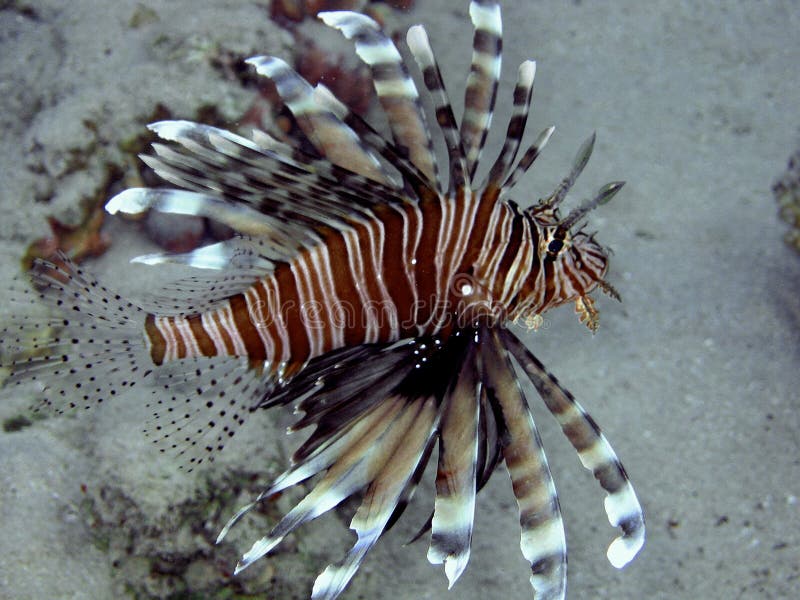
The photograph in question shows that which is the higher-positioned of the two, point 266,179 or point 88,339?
point 266,179

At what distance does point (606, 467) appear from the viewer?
2299 mm

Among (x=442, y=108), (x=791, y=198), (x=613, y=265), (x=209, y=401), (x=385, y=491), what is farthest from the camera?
(x=791, y=198)

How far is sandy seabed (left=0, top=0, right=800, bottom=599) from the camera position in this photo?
334 cm

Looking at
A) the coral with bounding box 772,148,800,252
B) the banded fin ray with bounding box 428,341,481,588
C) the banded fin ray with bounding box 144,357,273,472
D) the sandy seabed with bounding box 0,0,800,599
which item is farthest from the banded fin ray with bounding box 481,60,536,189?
the coral with bounding box 772,148,800,252

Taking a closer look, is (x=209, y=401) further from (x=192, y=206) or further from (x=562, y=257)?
(x=562, y=257)

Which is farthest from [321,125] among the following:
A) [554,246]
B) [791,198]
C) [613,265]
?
[791,198]

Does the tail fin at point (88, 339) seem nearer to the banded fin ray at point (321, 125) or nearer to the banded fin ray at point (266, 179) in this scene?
the banded fin ray at point (266, 179)

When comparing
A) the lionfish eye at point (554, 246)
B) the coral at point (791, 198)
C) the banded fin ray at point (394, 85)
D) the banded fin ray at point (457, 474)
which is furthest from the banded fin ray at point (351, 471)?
the coral at point (791, 198)

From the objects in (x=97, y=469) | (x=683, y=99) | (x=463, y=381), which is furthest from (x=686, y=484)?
(x=683, y=99)

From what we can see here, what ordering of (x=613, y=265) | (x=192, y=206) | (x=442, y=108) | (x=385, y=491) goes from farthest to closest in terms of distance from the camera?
(x=613, y=265) < (x=442, y=108) < (x=192, y=206) < (x=385, y=491)

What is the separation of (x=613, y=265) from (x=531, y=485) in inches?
112

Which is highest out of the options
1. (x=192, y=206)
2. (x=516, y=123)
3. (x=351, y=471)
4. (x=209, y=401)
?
Answer: (x=516, y=123)

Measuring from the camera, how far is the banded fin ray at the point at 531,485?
7.32 feet

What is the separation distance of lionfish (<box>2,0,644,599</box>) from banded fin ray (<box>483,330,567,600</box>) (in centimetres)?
1
